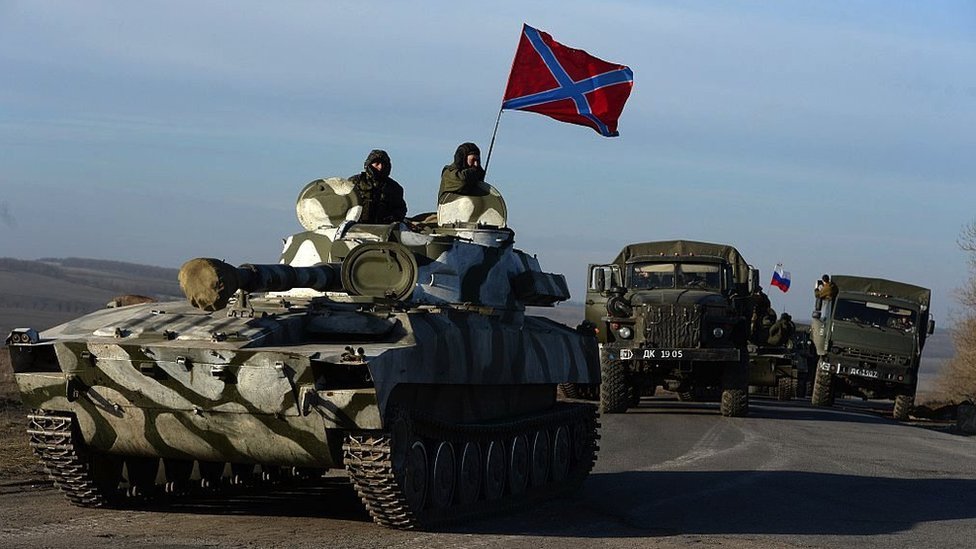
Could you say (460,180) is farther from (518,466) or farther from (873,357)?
(873,357)

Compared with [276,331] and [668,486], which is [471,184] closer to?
[668,486]

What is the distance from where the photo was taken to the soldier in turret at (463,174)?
16.3 m

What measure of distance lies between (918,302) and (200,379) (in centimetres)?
2475

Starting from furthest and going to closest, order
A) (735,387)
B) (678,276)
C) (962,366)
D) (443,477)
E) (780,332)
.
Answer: (962,366), (780,332), (678,276), (735,387), (443,477)

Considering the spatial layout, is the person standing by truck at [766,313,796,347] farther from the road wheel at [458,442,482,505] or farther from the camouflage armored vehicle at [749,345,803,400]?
the road wheel at [458,442,482,505]

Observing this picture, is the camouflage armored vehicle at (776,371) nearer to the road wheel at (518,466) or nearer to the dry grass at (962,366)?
the dry grass at (962,366)

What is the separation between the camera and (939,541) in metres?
12.3

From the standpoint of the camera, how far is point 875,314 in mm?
32906

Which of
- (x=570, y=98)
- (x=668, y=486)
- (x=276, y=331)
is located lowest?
(x=668, y=486)

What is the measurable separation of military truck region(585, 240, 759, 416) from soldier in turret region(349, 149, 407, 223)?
11.3 metres

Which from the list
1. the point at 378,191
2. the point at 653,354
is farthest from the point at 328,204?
the point at 653,354

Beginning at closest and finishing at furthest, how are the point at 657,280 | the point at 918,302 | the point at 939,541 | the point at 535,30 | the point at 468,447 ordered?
the point at 939,541 < the point at 468,447 < the point at 535,30 < the point at 657,280 < the point at 918,302

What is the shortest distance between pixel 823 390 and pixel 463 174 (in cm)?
1946

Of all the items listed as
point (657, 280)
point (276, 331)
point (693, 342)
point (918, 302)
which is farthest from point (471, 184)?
point (918, 302)
